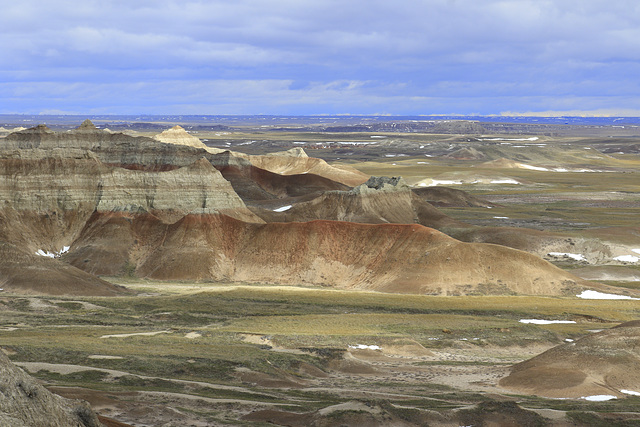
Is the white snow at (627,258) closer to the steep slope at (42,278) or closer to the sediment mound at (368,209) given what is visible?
the sediment mound at (368,209)

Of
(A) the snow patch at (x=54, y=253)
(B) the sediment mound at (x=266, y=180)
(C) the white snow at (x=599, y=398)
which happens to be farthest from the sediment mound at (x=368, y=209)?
(C) the white snow at (x=599, y=398)

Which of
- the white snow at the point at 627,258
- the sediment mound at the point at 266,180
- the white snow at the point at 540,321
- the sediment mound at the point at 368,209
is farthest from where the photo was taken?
the sediment mound at the point at 266,180

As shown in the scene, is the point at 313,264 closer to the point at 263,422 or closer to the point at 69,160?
the point at 69,160

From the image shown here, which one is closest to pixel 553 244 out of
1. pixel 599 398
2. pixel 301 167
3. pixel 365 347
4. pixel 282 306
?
pixel 282 306

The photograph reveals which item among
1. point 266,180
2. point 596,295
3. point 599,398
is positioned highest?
point 266,180

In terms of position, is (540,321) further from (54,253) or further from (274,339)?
(54,253)

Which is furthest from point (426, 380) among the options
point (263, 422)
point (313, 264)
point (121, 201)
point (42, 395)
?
point (121, 201)
